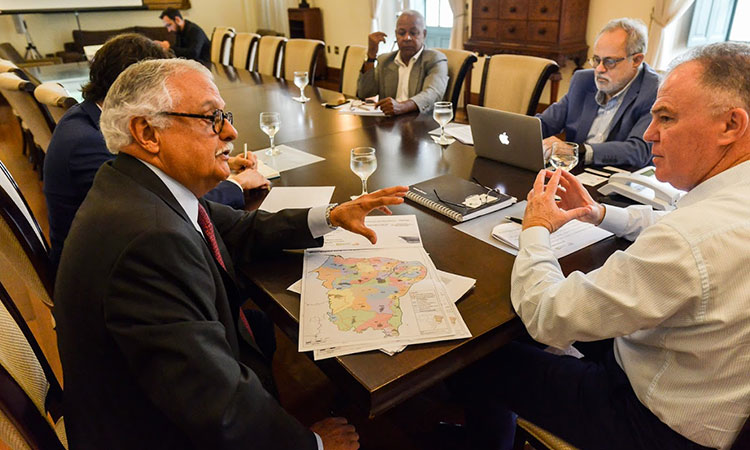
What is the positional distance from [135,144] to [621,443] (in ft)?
3.81

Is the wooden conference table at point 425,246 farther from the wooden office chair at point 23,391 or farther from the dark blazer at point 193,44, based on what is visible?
the dark blazer at point 193,44

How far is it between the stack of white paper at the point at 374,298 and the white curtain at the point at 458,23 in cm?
478

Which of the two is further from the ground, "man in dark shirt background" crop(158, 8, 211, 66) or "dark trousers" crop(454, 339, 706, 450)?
"man in dark shirt background" crop(158, 8, 211, 66)

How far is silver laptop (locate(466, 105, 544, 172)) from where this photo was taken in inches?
65.2

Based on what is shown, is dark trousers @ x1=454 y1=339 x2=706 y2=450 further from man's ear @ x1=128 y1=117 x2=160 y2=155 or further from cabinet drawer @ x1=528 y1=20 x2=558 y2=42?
cabinet drawer @ x1=528 y1=20 x2=558 y2=42

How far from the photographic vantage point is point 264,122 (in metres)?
2.03

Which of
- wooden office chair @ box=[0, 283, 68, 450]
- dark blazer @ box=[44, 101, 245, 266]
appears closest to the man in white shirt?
wooden office chair @ box=[0, 283, 68, 450]

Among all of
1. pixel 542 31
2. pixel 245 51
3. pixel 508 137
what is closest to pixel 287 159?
pixel 508 137

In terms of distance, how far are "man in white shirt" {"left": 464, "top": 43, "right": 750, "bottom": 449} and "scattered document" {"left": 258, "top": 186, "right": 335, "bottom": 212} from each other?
69cm

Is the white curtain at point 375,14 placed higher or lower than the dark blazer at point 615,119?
higher

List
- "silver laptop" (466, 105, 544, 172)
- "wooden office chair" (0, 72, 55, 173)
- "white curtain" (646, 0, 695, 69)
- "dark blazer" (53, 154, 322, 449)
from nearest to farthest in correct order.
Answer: "dark blazer" (53, 154, 322, 449), "silver laptop" (466, 105, 544, 172), "wooden office chair" (0, 72, 55, 173), "white curtain" (646, 0, 695, 69)

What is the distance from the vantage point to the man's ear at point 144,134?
98 centimetres

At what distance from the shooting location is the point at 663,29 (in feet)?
12.8

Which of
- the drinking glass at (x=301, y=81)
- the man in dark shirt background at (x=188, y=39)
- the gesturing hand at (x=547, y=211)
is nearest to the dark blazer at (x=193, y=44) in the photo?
the man in dark shirt background at (x=188, y=39)
